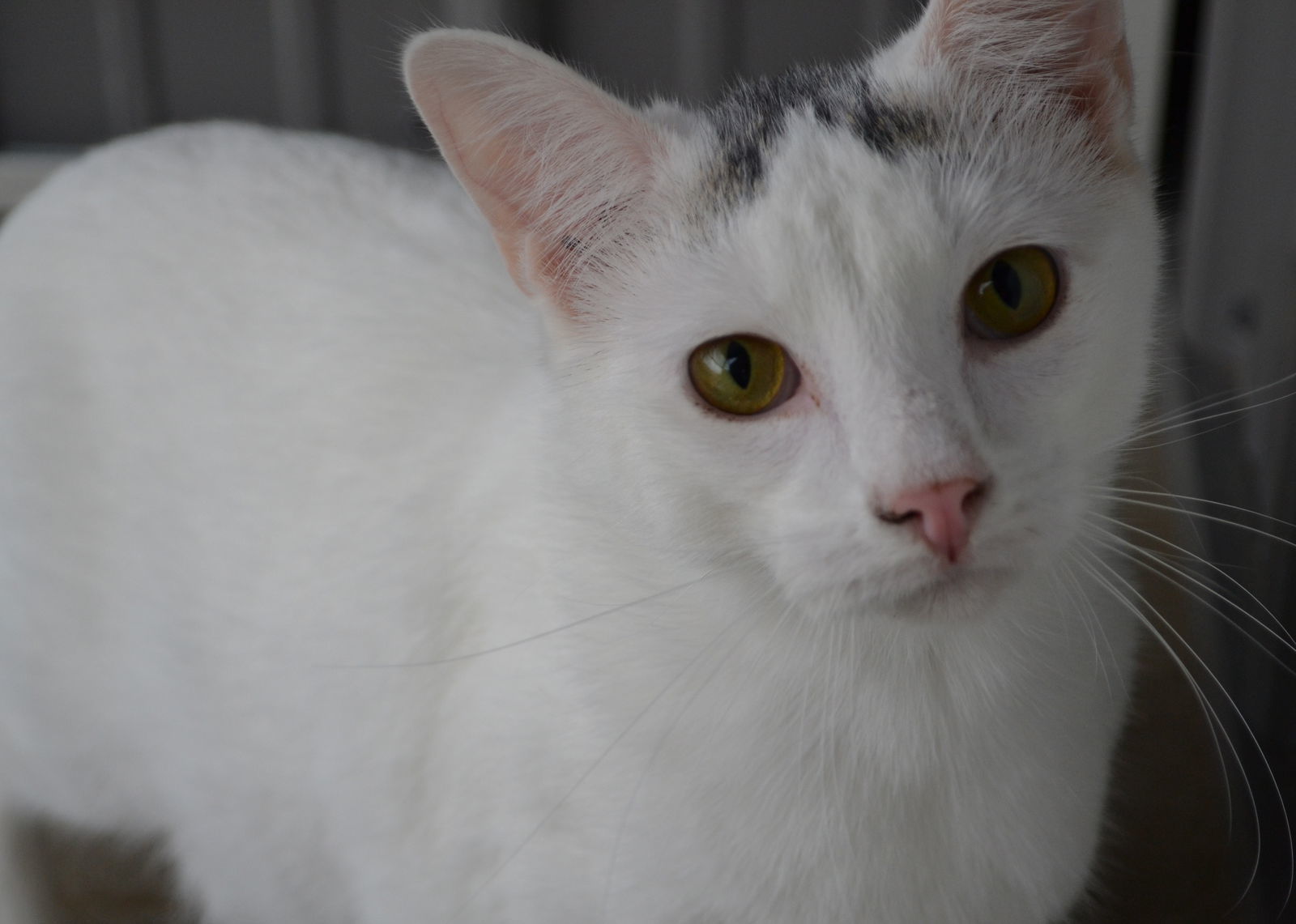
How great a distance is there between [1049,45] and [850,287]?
322 mm

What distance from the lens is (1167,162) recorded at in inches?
97.0

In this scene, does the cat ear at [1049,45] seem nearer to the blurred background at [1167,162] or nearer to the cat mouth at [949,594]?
the blurred background at [1167,162]

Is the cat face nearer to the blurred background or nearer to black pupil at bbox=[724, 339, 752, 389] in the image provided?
black pupil at bbox=[724, 339, 752, 389]

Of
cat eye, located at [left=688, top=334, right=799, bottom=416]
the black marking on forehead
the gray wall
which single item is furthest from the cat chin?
the gray wall

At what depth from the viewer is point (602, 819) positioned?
1.06 meters

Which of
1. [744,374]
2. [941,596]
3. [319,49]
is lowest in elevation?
[941,596]

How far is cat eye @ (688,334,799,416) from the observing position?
2.98 feet

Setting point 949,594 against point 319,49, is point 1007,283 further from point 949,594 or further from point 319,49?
point 319,49

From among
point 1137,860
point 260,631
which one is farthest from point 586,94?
point 1137,860

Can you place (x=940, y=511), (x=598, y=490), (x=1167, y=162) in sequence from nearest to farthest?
(x=940, y=511) < (x=598, y=490) < (x=1167, y=162)

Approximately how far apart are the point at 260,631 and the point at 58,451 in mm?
Result: 353

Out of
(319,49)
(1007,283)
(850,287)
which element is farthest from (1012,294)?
(319,49)

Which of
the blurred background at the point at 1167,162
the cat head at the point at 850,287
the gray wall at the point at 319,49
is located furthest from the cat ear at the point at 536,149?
the gray wall at the point at 319,49

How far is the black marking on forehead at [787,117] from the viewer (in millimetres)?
951
